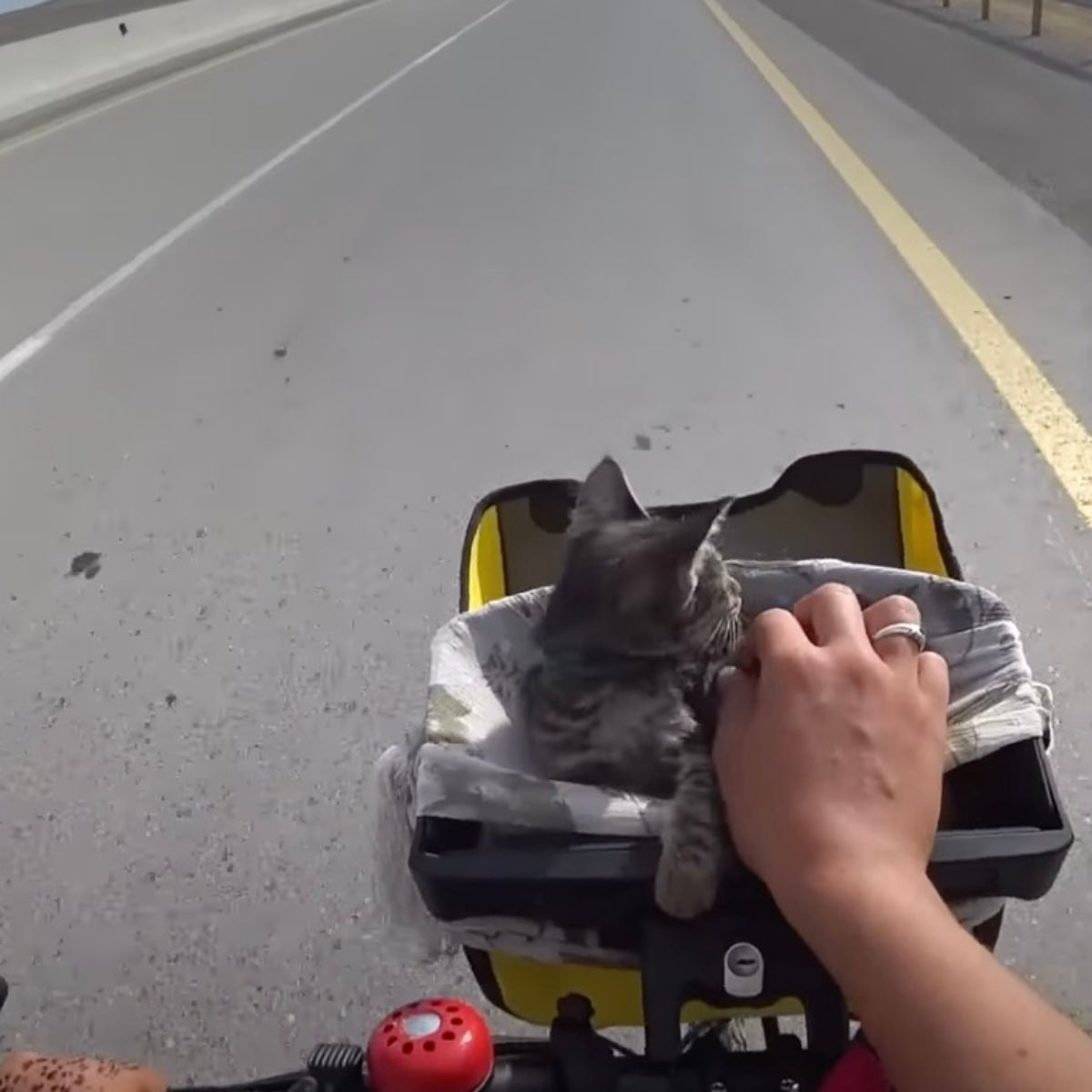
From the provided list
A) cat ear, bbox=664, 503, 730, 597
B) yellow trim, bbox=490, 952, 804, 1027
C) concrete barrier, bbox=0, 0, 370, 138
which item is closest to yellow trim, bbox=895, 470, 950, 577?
cat ear, bbox=664, 503, 730, 597

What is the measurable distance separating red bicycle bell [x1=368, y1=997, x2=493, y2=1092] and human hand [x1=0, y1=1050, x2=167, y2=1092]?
282 mm

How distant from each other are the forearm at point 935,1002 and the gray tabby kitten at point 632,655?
0.39m

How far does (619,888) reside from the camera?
144 cm

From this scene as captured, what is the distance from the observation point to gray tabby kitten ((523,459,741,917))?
167cm

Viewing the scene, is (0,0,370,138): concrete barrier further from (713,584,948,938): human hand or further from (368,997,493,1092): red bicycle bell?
(713,584,948,938): human hand

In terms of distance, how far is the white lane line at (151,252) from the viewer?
5746 mm

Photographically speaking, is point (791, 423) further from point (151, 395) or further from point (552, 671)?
point (552, 671)

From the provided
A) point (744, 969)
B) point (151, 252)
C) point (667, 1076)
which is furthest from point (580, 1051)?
point (151, 252)

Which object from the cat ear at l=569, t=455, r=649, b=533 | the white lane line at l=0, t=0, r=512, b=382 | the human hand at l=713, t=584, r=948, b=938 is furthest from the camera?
the white lane line at l=0, t=0, r=512, b=382

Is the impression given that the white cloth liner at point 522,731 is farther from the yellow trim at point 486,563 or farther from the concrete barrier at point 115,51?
the concrete barrier at point 115,51

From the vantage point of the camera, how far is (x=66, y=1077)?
1575 millimetres

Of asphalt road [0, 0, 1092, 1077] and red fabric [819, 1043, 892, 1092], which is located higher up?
red fabric [819, 1043, 892, 1092]

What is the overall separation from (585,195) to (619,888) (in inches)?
276

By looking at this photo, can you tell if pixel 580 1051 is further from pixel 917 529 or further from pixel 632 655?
pixel 917 529
